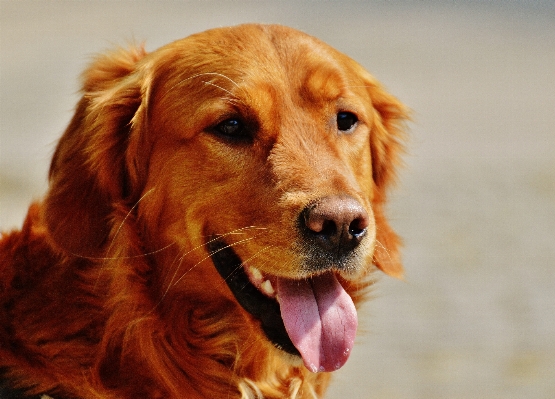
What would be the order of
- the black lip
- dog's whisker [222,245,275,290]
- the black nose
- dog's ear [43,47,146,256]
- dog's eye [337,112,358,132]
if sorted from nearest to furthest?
the black nose → dog's whisker [222,245,275,290] → the black lip → dog's ear [43,47,146,256] → dog's eye [337,112,358,132]

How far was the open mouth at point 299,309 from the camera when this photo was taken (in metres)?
3.49

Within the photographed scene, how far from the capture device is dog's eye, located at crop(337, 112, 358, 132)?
3955mm

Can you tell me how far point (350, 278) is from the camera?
11.6 feet

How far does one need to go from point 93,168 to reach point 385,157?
1489mm

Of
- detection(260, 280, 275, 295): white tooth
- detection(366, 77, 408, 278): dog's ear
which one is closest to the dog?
detection(260, 280, 275, 295): white tooth

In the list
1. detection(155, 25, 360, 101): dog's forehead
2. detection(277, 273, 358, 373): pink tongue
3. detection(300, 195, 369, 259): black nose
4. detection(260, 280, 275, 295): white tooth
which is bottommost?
detection(277, 273, 358, 373): pink tongue

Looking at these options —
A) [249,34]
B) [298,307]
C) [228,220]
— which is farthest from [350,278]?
[249,34]

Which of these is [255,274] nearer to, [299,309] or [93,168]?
[299,309]

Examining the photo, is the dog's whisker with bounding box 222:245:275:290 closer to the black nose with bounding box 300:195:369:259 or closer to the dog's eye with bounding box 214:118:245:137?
the black nose with bounding box 300:195:369:259

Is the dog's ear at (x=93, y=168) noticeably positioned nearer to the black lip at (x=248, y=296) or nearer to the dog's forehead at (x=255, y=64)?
the dog's forehead at (x=255, y=64)

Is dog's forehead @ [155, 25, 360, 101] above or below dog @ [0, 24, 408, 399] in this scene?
above

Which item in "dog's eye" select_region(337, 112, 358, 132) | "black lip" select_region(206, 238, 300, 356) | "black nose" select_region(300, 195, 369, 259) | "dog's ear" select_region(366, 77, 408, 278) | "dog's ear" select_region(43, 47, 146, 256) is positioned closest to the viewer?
"black nose" select_region(300, 195, 369, 259)

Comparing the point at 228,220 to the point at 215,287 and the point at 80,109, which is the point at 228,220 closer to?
the point at 215,287

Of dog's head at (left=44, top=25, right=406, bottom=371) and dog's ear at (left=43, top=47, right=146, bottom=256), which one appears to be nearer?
dog's head at (left=44, top=25, right=406, bottom=371)
